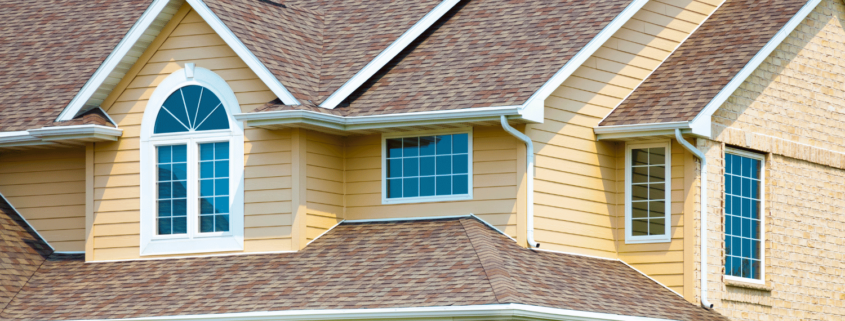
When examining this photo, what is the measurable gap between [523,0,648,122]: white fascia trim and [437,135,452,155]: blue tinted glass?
4.98 ft

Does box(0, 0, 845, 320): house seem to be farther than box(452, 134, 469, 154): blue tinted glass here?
No

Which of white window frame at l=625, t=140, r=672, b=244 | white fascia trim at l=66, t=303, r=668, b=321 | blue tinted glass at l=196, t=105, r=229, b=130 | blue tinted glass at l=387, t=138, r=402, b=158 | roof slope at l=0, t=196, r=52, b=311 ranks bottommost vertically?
white fascia trim at l=66, t=303, r=668, b=321

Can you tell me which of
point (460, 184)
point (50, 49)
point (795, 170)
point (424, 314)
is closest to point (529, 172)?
point (460, 184)

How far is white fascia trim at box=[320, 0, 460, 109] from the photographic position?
17516 millimetres

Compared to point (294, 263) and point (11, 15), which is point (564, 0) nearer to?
point (294, 263)

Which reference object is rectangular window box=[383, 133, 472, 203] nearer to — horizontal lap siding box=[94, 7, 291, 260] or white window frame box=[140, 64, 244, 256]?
horizontal lap siding box=[94, 7, 291, 260]

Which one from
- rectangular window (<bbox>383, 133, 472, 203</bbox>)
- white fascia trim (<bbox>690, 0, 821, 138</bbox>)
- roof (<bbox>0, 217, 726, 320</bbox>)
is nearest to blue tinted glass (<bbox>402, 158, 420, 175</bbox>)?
rectangular window (<bbox>383, 133, 472, 203</bbox>)

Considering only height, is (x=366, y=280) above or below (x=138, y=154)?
below

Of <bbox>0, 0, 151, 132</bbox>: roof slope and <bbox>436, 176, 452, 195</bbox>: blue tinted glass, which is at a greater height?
<bbox>0, 0, 151, 132</bbox>: roof slope

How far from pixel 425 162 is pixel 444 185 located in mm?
Answer: 452

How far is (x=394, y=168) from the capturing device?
59.3ft

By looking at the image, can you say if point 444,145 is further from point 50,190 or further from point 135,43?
point 50,190

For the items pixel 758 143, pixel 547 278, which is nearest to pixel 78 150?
pixel 547 278

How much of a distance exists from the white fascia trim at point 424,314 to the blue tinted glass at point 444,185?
3.25 metres
